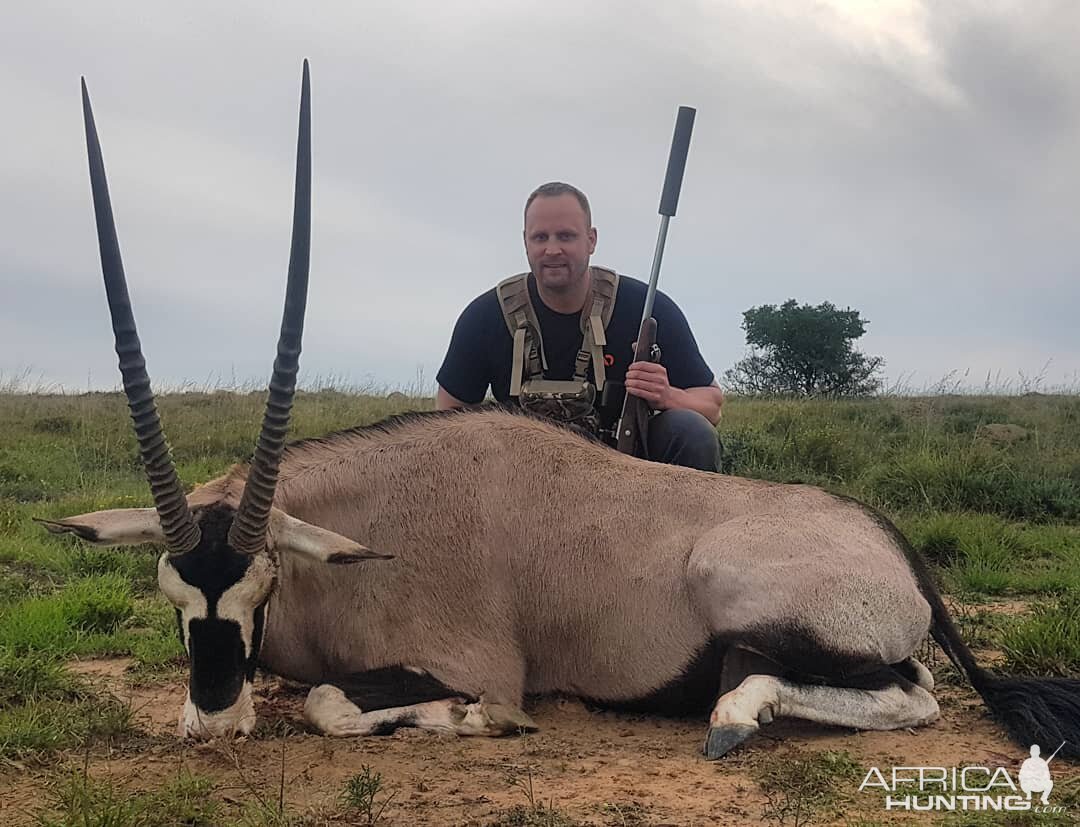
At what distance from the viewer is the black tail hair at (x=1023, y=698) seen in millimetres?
3379

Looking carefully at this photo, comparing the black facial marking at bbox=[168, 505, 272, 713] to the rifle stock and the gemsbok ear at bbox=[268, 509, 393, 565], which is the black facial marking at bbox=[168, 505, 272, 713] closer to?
the gemsbok ear at bbox=[268, 509, 393, 565]

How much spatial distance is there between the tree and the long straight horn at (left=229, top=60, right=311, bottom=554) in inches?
980

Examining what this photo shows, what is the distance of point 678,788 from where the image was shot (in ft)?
9.78

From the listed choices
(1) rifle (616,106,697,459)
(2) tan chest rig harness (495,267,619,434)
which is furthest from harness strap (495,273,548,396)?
(1) rifle (616,106,697,459)

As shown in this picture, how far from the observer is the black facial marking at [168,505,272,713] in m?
3.29

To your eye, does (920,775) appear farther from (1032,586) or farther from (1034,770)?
(1032,586)

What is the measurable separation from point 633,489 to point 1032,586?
3.28 meters

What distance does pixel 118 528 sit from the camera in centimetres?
363

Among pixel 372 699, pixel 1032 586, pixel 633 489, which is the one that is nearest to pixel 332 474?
pixel 372 699

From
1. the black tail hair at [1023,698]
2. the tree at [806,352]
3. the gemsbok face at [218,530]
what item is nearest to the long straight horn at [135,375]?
the gemsbok face at [218,530]

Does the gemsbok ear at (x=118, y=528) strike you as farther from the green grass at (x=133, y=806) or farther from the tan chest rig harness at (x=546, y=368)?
the tan chest rig harness at (x=546, y=368)

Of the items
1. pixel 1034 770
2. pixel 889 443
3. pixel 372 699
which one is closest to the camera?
pixel 1034 770

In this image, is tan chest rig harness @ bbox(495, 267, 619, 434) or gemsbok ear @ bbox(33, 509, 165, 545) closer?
gemsbok ear @ bbox(33, 509, 165, 545)

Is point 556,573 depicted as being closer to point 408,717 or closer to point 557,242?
point 408,717
